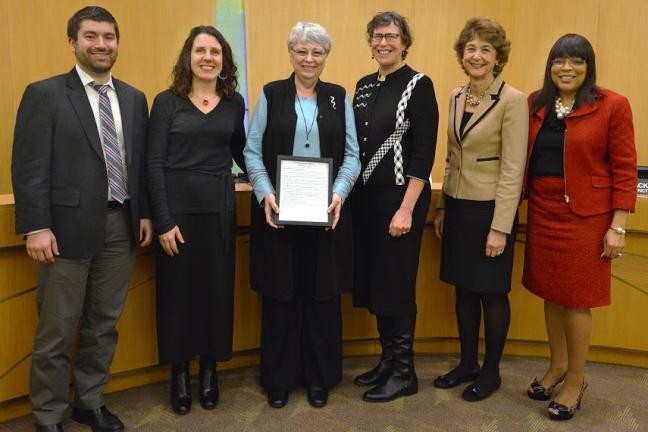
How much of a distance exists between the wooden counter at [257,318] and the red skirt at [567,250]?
1.78 feet

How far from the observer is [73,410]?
236 cm

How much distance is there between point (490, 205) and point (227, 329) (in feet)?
4.17

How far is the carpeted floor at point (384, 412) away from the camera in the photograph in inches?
92.7

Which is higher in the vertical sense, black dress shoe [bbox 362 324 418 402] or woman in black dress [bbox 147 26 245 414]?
woman in black dress [bbox 147 26 245 414]

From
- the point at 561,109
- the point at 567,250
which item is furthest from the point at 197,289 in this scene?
the point at 561,109

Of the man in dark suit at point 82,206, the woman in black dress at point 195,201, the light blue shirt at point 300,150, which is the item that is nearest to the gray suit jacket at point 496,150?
the light blue shirt at point 300,150

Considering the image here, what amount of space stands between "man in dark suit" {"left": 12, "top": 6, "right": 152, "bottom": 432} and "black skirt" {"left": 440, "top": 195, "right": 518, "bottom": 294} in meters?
1.33

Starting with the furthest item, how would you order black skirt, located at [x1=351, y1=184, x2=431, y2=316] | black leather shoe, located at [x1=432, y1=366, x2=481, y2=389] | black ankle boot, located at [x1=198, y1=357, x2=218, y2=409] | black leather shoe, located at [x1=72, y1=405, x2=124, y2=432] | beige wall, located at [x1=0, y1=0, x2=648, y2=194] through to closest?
beige wall, located at [x1=0, y1=0, x2=648, y2=194], black leather shoe, located at [x1=432, y1=366, x2=481, y2=389], black ankle boot, located at [x1=198, y1=357, x2=218, y2=409], black skirt, located at [x1=351, y1=184, x2=431, y2=316], black leather shoe, located at [x1=72, y1=405, x2=124, y2=432]

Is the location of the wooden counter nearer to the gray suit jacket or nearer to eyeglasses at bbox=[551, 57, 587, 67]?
the gray suit jacket

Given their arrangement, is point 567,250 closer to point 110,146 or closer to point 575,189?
point 575,189

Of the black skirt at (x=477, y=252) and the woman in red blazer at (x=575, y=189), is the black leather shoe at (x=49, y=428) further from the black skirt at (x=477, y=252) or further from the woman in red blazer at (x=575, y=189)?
the woman in red blazer at (x=575, y=189)

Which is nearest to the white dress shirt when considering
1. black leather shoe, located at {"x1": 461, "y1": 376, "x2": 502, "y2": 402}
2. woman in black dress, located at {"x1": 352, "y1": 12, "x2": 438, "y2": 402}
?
woman in black dress, located at {"x1": 352, "y1": 12, "x2": 438, "y2": 402}

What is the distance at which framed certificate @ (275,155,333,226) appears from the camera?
217 cm

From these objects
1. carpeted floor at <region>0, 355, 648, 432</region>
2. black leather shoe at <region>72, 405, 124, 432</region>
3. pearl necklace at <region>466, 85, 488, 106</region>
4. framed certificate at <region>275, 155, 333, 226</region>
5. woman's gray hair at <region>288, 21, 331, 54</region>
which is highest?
woman's gray hair at <region>288, 21, 331, 54</region>
